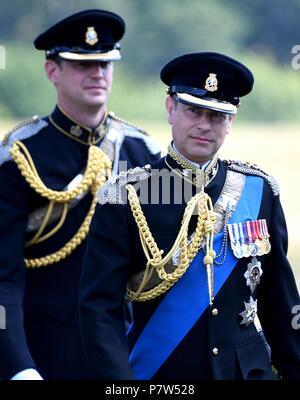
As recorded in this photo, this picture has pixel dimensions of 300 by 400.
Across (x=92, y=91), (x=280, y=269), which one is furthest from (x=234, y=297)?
(x=92, y=91)

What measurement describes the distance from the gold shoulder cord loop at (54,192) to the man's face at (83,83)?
0.29 m

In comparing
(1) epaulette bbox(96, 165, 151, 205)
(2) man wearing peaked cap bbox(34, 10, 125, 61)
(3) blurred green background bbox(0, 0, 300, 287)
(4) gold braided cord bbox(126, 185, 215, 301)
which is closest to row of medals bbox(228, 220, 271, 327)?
(4) gold braided cord bbox(126, 185, 215, 301)

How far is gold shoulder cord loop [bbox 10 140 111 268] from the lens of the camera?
248 inches

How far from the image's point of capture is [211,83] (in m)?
5.26

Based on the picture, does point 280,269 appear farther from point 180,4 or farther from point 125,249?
point 180,4

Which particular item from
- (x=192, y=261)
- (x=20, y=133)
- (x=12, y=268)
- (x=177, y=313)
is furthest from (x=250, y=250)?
(x=20, y=133)

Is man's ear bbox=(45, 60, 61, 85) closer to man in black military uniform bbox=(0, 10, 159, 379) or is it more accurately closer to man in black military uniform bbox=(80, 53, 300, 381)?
man in black military uniform bbox=(0, 10, 159, 379)

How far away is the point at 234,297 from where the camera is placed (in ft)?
17.2

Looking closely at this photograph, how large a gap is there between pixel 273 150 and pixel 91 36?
1753 centimetres

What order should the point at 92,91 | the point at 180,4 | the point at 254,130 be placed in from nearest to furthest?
1. the point at 92,91
2. the point at 254,130
3. the point at 180,4

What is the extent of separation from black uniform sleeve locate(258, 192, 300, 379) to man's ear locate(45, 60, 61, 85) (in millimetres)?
1449

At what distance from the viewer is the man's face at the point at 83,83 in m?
6.26

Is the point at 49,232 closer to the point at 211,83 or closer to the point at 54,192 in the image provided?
the point at 54,192
